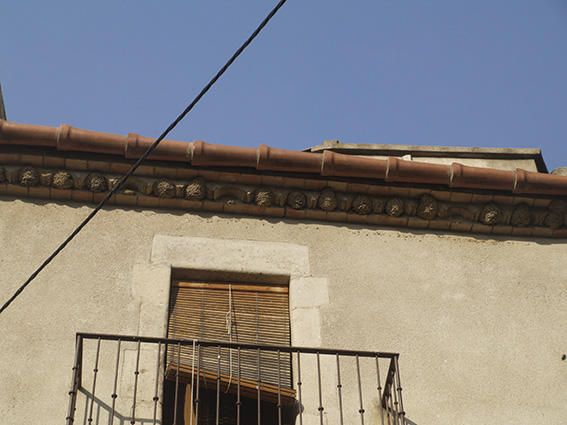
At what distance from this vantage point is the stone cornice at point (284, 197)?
320 inches

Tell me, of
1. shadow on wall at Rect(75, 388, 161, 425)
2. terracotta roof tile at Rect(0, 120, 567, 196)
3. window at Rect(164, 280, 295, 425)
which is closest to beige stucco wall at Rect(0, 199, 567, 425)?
shadow on wall at Rect(75, 388, 161, 425)

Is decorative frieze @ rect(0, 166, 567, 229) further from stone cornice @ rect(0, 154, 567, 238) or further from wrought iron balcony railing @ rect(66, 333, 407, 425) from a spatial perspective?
wrought iron balcony railing @ rect(66, 333, 407, 425)

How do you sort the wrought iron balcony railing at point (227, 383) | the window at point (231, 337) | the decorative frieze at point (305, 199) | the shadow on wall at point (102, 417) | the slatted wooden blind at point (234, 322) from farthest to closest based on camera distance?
the decorative frieze at point (305, 199), the slatted wooden blind at point (234, 322), the window at point (231, 337), the wrought iron balcony railing at point (227, 383), the shadow on wall at point (102, 417)

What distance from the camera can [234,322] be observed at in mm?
7711

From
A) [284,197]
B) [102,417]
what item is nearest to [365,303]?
[284,197]

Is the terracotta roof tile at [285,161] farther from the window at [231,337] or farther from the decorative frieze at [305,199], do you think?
the window at [231,337]

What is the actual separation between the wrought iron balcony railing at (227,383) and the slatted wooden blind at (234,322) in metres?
0.01

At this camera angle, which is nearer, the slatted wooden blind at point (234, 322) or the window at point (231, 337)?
the window at point (231, 337)

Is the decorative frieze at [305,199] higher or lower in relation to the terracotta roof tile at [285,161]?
lower

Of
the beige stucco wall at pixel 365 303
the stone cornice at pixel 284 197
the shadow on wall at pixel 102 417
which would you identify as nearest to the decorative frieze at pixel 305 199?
the stone cornice at pixel 284 197

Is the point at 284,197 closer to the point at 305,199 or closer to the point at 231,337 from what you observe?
the point at 305,199

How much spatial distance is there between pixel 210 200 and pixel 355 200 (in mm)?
1070

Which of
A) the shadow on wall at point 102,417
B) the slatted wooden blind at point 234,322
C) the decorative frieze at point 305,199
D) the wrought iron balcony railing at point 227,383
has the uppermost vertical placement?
the decorative frieze at point 305,199

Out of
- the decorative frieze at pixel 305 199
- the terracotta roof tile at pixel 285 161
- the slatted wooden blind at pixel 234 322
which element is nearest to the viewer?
the slatted wooden blind at pixel 234 322
